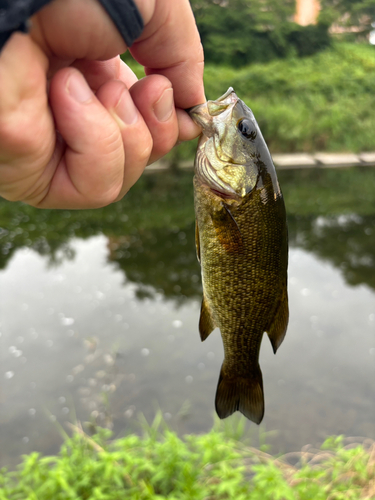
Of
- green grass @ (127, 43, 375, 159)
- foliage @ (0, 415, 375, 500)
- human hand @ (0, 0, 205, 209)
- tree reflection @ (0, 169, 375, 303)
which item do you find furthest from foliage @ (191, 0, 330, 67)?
human hand @ (0, 0, 205, 209)

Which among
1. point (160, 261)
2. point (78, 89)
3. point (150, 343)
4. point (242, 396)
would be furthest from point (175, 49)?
point (160, 261)

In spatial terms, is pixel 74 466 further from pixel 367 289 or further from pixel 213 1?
pixel 213 1

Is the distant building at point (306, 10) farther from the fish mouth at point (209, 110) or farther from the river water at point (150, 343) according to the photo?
the fish mouth at point (209, 110)

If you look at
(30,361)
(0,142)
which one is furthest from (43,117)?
(30,361)

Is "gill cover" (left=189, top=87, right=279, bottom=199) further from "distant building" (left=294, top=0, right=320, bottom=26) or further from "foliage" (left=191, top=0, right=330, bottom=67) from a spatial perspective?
"distant building" (left=294, top=0, right=320, bottom=26)

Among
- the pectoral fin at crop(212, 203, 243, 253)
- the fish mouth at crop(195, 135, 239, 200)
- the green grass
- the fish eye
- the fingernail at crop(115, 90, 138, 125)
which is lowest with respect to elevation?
Answer: the green grass
